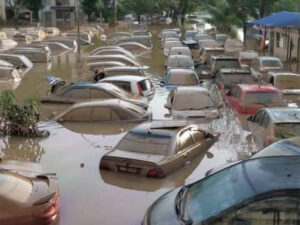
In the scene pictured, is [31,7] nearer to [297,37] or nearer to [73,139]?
[297,37]

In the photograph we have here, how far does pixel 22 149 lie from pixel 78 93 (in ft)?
17.5

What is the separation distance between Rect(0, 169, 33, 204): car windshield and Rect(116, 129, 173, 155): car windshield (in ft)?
10.3

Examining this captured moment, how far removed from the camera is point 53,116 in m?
18.6

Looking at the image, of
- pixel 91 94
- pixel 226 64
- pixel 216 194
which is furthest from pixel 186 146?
pixel 226 64

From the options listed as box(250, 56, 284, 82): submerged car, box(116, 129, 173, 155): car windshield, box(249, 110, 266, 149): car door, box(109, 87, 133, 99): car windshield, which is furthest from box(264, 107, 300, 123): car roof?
box(250, 56, 284, 82): submerged car

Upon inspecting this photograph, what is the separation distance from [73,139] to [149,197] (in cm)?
557

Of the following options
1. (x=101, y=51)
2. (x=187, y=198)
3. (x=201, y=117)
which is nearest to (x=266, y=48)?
(x=101, y=51)

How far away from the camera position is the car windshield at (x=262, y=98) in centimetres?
1730

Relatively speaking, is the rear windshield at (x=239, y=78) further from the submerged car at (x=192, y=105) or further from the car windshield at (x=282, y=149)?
the car windshield at (x=282, y=149)

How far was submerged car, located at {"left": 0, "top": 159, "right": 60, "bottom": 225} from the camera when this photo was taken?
8414 millimetres

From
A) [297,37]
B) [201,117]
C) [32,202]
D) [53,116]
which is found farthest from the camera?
[297,37]

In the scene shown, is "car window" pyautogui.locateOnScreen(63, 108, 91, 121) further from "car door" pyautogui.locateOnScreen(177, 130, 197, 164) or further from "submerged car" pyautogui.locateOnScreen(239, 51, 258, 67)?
"submerged car" pyautogui.locateOnScreen(239, 51, 258, 67)

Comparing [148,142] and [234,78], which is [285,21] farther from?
[148,142]

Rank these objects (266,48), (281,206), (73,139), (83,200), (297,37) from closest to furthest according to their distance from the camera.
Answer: (281,206)
(83,200)
(73,139)
(297,37)
(266,48)
